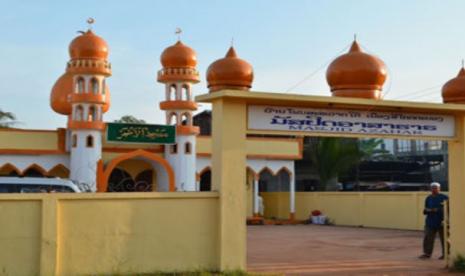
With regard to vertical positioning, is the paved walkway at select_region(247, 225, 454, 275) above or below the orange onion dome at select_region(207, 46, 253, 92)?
below

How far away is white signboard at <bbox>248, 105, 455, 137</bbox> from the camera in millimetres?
10188

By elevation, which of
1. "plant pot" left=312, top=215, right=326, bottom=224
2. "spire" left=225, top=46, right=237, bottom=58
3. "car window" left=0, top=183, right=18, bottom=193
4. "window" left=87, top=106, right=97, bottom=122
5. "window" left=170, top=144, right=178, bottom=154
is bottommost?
"plant pot" left=312, top=215, right=326, bottom=224

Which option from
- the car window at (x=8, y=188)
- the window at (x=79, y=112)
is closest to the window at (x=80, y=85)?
the window at (x=79, y=112)

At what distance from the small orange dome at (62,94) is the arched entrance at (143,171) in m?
3.46

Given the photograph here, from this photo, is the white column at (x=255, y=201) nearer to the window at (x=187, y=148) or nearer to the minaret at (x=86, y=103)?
the window at (x=187, y=148)

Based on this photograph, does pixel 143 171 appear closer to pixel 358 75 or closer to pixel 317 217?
pixel 317 217

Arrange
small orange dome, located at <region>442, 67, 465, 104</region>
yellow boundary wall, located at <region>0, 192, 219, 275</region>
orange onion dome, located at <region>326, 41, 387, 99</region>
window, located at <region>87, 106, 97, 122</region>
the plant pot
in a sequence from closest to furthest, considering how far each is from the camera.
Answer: yellow boundary wall, located at <region>0, 192, 219, 275</region>, orange onion dome, located at <region>326, 41, 387, 99</region>, small orange dome, located at <region>442, 67, 465, 104</region>, window, located at <region>87, 106, 97, 122</region>, the plant pot

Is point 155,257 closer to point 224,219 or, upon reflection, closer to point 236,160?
point 224,219

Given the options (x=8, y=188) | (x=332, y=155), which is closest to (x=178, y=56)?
(x=332, y=155)

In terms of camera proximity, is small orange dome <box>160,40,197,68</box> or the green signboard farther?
small orange dome <box>160,40,197,68</box>

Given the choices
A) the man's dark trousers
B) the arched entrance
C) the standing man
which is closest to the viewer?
the standing man

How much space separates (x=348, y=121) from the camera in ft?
35.2

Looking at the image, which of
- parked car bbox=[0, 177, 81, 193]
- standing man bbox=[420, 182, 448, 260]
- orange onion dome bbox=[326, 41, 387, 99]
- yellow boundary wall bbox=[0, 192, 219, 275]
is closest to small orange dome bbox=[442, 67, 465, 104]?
orange onion dome bbox=[326, 41, 387, 99]

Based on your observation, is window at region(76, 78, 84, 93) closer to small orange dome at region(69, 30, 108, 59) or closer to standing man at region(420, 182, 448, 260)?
small orange dome at region(69, 30, 108, 59)
